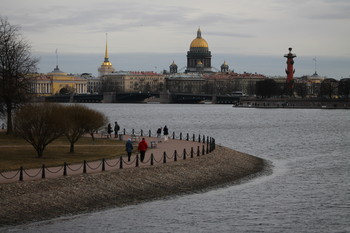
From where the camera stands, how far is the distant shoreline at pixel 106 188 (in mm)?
28016

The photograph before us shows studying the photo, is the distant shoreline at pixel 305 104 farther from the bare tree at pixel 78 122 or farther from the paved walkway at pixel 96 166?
the paved walkway at pixel 96 166

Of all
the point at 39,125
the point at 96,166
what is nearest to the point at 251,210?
the point at 96,166

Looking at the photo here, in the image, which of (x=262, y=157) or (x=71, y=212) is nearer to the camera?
(x=71, y=212)

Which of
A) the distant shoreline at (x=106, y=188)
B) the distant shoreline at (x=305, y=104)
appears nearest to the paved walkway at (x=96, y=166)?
the distant shoreline at (x=106, y=188)

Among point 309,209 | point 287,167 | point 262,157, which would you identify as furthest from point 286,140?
point 309,209

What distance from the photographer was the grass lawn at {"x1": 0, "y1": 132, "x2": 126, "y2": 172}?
118 feet

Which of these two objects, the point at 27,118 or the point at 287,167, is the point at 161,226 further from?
the point at 287,167

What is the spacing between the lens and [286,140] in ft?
240

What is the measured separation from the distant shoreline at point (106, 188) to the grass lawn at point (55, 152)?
3745 mm

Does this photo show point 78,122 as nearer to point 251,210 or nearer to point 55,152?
point 55,152

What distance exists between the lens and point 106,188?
104 feet

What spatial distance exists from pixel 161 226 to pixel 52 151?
15.7 m

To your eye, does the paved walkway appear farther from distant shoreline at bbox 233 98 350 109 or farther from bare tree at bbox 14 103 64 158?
distant shoreline at bbox 233 98 350 109

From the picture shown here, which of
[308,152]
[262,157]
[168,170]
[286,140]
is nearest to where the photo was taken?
[168,170]
